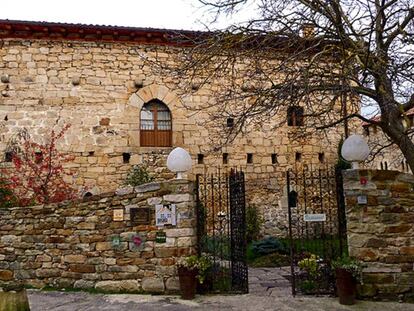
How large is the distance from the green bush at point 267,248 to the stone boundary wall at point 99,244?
12.7 feet

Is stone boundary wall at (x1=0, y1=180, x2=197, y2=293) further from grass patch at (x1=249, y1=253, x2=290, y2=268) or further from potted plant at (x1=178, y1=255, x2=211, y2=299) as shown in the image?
grass patch at (x1=249, y1=253, x2=290, y2=268)

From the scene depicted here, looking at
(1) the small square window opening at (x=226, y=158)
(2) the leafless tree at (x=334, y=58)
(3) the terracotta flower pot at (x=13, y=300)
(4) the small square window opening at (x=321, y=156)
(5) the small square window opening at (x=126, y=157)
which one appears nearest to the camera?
(3) the terracotta flower pot at (x=13, y=300)

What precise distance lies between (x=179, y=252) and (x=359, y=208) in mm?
2881

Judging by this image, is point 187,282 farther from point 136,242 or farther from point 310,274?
point 310,274

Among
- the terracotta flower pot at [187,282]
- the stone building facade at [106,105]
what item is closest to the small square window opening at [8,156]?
the stone building facade at [106,105]

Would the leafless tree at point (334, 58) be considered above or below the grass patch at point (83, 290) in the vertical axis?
above

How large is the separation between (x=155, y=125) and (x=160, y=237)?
5.89m

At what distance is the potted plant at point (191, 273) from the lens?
632cm

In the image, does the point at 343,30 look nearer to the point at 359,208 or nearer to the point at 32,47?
the point at 359,208

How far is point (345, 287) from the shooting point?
19.6 ft

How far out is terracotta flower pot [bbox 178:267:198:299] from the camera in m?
6.31

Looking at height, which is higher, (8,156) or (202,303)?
(8,156)

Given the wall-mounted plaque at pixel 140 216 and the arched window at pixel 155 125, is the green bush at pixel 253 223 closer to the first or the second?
the arched window at pixel 155 125

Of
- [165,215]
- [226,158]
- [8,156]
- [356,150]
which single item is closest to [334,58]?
[356,150]
